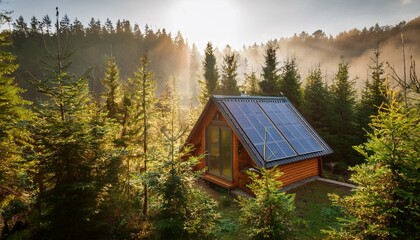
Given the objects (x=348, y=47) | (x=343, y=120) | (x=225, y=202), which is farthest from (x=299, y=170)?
(x=348, y=47)

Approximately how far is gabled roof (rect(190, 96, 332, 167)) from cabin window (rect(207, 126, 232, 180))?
1.26 metres

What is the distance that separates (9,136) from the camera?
7238 mm

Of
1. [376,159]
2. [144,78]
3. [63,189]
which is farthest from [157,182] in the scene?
[144,78]

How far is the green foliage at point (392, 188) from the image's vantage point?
4410mm

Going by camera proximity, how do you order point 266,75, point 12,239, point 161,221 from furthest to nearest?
point 266,75 < point 12,239 < point 161,221

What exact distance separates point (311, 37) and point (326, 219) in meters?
132

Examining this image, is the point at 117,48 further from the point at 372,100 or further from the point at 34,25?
the point at 372,100

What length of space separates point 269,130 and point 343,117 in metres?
12.3

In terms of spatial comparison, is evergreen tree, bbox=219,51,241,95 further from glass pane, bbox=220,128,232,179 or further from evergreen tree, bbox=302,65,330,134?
glass pane, bbox=220,128,232,179

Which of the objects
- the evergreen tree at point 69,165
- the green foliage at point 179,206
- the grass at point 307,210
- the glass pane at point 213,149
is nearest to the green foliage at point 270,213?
the green foliage at point 179,206

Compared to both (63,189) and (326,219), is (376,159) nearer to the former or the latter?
(326,219)

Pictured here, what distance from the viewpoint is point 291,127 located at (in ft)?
49.8

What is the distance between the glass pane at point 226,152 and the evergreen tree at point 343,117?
1209 centimetres

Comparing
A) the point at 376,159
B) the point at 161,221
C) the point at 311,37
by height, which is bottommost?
the point at 161,221
